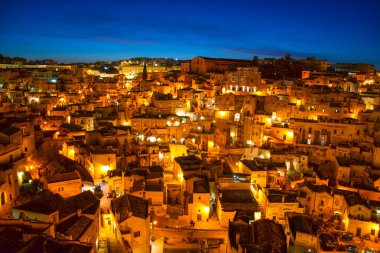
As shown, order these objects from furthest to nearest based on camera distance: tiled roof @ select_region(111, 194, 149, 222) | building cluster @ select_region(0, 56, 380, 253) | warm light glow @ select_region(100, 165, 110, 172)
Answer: warm light glow @ select_region(100, 165, 110, 172) < tiled roof @ select_region(111, 194, 149, 222) < building cluster @ select_region(0, 56, 380, 253)

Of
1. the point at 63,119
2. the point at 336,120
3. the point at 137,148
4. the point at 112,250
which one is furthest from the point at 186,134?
the point at 112,250

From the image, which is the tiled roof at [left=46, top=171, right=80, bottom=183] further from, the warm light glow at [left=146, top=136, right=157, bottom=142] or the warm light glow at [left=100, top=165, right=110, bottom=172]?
the warm light glow at [left=146, top=136, right=157, bottom=142]

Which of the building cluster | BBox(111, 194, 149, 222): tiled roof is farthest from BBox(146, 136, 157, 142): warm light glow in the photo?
BBox(111, 194, 149, 222): tiled roof

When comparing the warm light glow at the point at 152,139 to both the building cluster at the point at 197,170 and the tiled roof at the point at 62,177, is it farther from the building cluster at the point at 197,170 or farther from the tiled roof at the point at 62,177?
the tiled roof at the point at 62,177

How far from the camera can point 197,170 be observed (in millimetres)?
23281

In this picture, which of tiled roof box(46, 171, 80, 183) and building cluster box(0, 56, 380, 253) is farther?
tiled roof box(46, 171, 80, 183)

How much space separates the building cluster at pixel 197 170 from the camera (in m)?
16.3

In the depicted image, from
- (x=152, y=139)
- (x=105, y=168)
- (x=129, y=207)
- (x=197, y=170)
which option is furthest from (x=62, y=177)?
(x=152, y=139)

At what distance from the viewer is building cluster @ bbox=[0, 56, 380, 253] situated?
1633cm

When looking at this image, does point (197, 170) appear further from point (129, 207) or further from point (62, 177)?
point (62, 177)

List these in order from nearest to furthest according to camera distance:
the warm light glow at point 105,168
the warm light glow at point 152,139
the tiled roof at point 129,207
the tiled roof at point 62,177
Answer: the tiled roof at point 129,207, the tiled roof at point 62,177, the warm light glow at point 105,168, the warm light glow at point 152,139

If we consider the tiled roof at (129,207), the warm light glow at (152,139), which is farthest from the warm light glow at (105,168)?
the warm light glow at (152,139)

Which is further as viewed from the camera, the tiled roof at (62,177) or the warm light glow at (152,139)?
the warm light glow at (152,139)

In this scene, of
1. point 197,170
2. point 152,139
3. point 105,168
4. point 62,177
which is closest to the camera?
point 62,177
